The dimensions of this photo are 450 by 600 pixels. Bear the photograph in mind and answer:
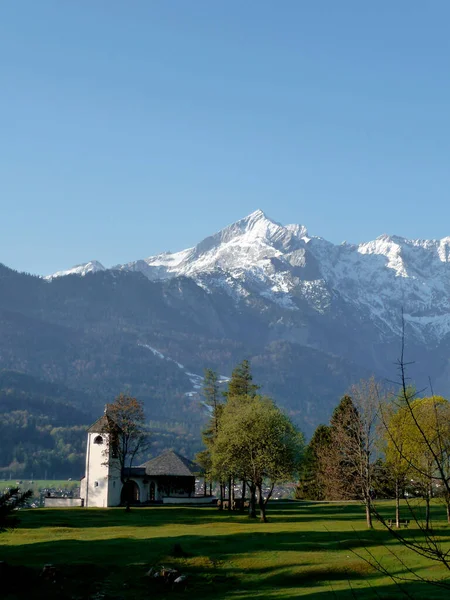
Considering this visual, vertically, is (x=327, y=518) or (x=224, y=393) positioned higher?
(x=224, y=393)

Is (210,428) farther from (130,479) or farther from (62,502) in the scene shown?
(62,502)

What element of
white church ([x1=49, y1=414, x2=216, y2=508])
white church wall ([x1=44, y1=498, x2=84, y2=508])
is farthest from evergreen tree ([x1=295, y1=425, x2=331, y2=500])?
white church wall ([x1=44, y1=498, x2=84, y2=508])

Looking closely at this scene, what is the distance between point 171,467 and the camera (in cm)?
11638

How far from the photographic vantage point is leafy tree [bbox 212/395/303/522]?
260ft

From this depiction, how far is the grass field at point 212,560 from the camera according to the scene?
41406mm

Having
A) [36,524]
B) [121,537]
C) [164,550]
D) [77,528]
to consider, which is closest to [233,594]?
[164,550]

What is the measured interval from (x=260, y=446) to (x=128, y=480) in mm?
31592

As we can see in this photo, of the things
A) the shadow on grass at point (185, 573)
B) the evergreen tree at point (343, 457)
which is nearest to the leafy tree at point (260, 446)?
the evergreen tree at point (343, 457)

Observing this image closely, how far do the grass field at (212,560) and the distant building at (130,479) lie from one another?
31021mm

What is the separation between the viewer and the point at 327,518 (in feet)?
246

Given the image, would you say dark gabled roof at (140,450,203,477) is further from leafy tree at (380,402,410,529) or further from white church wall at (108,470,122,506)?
leafy tree at (380,402,410,529)

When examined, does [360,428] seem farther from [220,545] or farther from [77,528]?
[77,528]

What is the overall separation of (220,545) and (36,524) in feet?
75.6

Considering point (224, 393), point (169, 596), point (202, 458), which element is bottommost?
point (169, 596)
